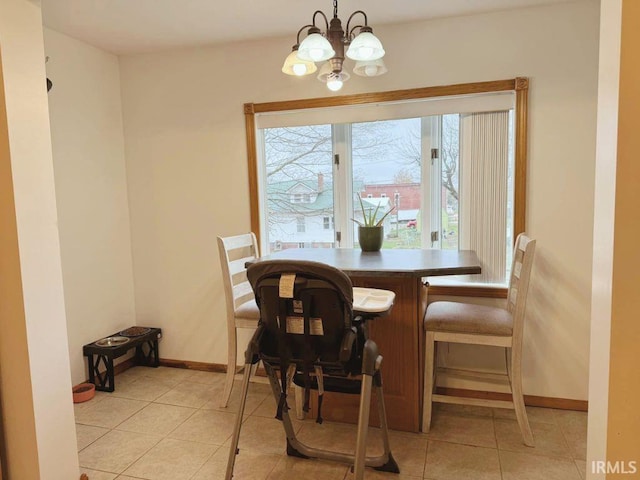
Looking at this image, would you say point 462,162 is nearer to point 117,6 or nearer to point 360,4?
point 360,4

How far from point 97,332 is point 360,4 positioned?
2.76 meters

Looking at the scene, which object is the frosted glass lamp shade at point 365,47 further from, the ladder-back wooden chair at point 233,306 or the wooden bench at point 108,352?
the wooden bench at point 108,352

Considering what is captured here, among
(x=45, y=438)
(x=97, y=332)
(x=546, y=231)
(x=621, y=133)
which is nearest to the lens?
(x=621, y=133)

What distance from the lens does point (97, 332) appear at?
300cm

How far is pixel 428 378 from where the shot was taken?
2246 millimetres

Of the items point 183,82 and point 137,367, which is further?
point 137,367

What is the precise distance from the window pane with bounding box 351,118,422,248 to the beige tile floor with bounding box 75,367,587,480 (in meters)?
1.17

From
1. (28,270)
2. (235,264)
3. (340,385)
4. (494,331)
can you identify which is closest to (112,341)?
(235,264)

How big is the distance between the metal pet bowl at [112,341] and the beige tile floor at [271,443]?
0.33 m

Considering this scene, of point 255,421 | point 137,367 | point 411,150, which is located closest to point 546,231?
point 411,150

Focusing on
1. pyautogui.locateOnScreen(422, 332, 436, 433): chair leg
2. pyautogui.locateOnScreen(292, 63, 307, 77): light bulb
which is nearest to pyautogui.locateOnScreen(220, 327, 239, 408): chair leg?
pyautogui.locateOnScreen(422, 332, 436, 433): chair leg

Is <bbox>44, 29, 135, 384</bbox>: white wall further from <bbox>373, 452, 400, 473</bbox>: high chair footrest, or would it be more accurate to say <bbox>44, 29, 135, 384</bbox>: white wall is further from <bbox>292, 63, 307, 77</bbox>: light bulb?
<bbox>373, 452, 400, 473</bbox>: high chair footrest

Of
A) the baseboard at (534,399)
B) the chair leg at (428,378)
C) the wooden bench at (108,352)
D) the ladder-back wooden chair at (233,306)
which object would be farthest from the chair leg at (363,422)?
the wooden bench at (108,352)

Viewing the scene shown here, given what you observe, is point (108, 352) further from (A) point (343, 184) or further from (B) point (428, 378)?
(B) point (428, 378)
